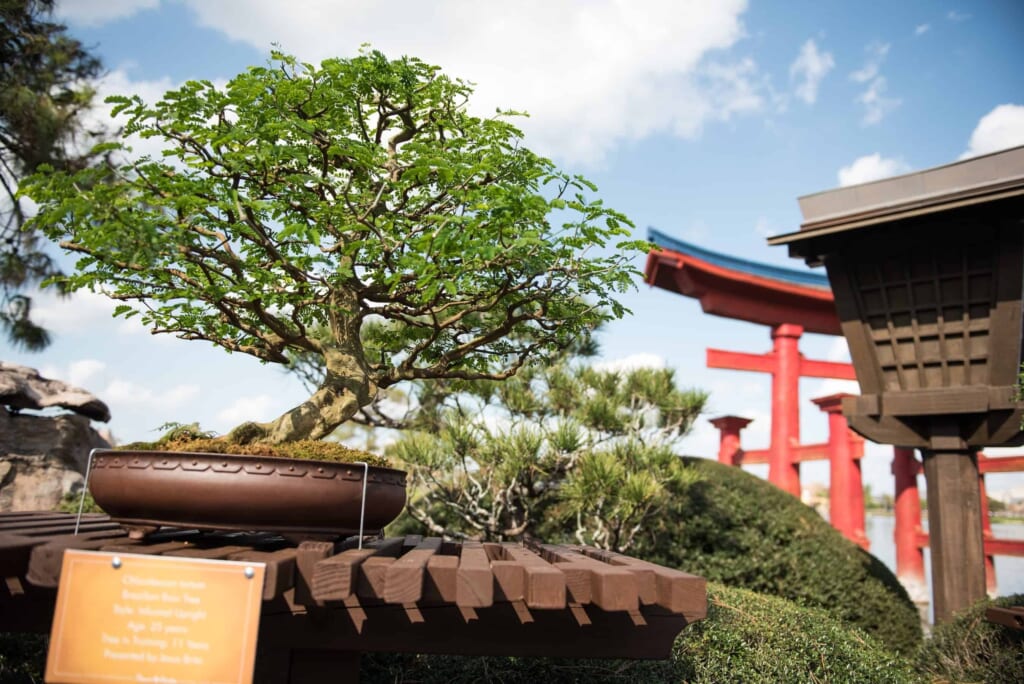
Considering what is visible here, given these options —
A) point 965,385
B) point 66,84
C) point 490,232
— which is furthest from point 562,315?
point 66,84

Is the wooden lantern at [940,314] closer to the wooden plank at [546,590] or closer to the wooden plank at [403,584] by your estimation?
the wooden plank at [546,590]

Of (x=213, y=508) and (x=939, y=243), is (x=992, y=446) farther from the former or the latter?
(x=213, y=508)

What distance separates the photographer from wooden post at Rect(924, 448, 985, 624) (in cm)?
527

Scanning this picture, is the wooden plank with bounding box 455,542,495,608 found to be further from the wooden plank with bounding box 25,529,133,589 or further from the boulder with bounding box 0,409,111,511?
the boulder with bounding box 0,409,111,511

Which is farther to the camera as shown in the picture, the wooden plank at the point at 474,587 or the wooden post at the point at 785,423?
the wooden post at the point at 785,423

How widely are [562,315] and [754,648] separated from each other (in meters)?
2.08

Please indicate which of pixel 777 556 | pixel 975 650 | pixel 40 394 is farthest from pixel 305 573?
pixel 40 394

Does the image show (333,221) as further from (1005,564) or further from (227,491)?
(1005,564)

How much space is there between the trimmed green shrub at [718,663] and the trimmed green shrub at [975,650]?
557 millimetres

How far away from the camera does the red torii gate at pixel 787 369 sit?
945cm

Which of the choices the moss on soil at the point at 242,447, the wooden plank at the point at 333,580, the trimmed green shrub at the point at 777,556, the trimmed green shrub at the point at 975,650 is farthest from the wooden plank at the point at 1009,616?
the wooden plank at the point at 333,580

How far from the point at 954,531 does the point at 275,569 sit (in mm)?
5425

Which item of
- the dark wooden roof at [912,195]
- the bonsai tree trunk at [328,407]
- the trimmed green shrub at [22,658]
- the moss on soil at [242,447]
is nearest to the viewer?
the moss on soil at [242,447]

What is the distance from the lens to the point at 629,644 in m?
2.36
